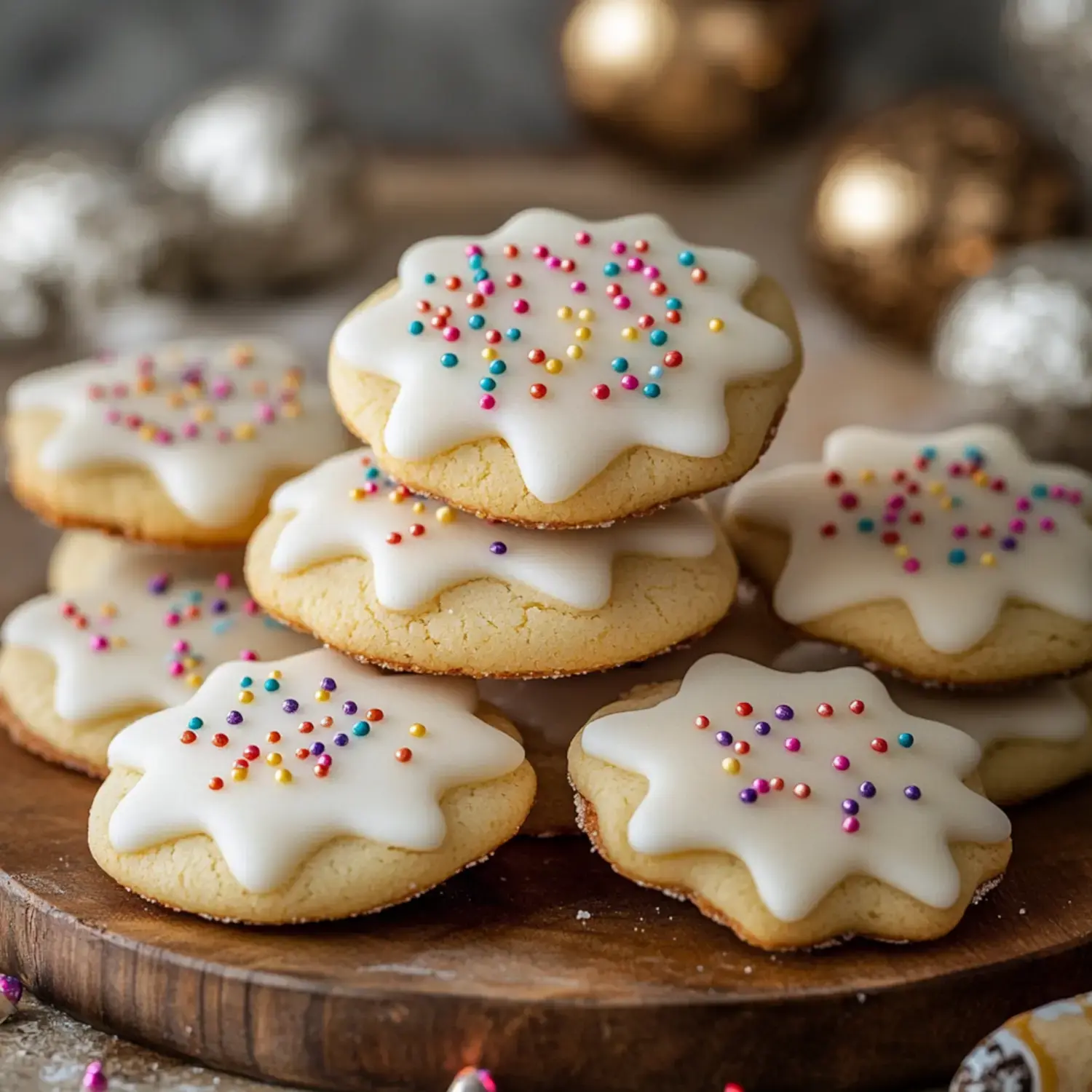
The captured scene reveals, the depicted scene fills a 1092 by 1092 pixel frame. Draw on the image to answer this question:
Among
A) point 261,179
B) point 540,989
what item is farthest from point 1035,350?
point 540,989

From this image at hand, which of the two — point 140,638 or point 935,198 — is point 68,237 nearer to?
point 140,638

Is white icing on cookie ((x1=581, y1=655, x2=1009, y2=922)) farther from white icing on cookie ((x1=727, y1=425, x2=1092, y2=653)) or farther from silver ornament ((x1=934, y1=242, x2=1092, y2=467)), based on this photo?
silver ornament ((x1=934, y1=242, x2=1092, y2=467))

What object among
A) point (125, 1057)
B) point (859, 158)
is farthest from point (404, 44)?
point (125, 1057)

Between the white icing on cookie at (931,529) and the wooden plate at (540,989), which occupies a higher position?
the white icing on cookie at (931,529)

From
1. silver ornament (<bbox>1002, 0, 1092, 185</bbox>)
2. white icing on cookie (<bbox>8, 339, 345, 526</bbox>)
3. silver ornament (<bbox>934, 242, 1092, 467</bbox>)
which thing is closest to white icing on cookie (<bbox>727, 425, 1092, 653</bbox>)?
white icing on cookie (<bbox>8, 339, 345, 526</bbox>)

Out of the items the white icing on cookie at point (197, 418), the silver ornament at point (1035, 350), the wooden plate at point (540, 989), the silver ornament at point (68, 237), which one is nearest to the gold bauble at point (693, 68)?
the silver ornament at point (1035, 350)

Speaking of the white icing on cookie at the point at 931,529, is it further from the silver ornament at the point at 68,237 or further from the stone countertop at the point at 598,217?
the silver ornament at the point at 68,237
